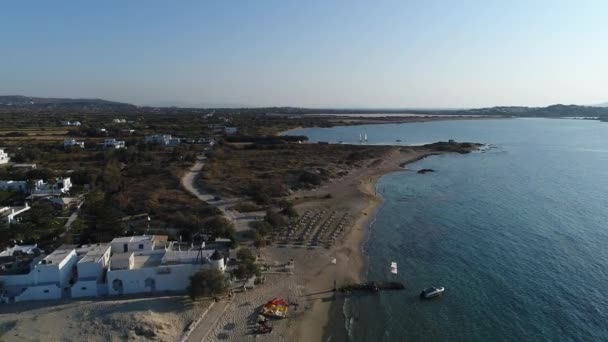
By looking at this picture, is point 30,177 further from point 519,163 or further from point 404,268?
point 519,163

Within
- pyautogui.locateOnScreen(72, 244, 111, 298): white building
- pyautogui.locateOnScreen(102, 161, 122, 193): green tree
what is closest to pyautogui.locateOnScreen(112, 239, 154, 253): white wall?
pyautogui.locateOnScreen(72, 244, 111, 298): white building

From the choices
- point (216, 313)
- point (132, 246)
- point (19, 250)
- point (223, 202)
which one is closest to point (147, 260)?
point (132, 246)

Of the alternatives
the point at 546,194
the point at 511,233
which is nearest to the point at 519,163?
the point at 546,194

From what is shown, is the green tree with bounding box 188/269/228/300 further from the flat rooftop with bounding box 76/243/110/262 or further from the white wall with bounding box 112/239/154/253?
the flat rooftop with bounding box 76/243/110/262

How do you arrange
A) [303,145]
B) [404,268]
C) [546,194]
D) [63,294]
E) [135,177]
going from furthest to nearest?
1. [303,145]
2. [135,177]
3. [546,194]
4. [404,268]
5. [63,294]

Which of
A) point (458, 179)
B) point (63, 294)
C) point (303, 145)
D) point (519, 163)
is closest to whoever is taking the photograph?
point (63, 294)

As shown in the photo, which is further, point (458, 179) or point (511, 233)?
point (458, 179)
